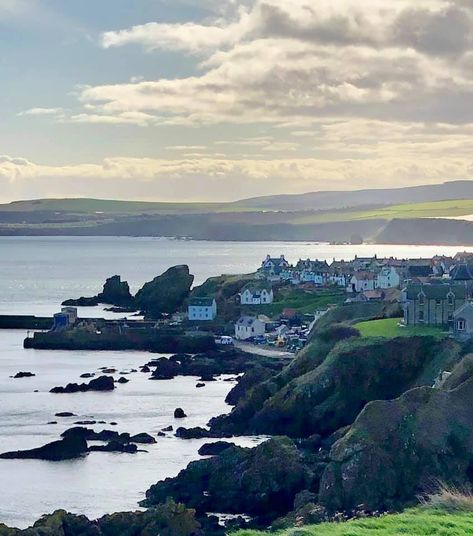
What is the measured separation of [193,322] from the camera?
8712 centimetres

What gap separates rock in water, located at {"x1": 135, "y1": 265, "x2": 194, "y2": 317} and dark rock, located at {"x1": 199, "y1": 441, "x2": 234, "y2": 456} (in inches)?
2301

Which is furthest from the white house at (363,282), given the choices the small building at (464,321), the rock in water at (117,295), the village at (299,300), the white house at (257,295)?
the small building at (464,321)

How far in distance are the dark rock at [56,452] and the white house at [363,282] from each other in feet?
178

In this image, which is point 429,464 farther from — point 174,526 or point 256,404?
point 256,404

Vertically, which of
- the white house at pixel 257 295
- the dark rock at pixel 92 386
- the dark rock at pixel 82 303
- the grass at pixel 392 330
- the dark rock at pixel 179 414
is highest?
the white house at pixel 257 295

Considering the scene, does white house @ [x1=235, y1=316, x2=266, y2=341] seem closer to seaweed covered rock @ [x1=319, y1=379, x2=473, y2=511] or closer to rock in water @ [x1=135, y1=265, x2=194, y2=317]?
rock in water @ [x1=135, y1=265, x2=194, y2=317]

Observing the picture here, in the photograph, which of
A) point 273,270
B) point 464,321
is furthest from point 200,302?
point 464,321

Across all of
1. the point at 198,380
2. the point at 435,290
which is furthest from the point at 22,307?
the point at 435,290

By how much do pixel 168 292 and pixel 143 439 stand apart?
59.2m

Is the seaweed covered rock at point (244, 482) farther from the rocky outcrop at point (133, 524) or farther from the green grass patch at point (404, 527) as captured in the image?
the green grass patch at point (404, 527)

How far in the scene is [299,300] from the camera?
3607 inches

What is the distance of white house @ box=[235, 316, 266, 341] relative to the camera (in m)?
78.2

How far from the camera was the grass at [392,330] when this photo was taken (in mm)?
49781

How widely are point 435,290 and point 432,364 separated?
7629 millimetres
